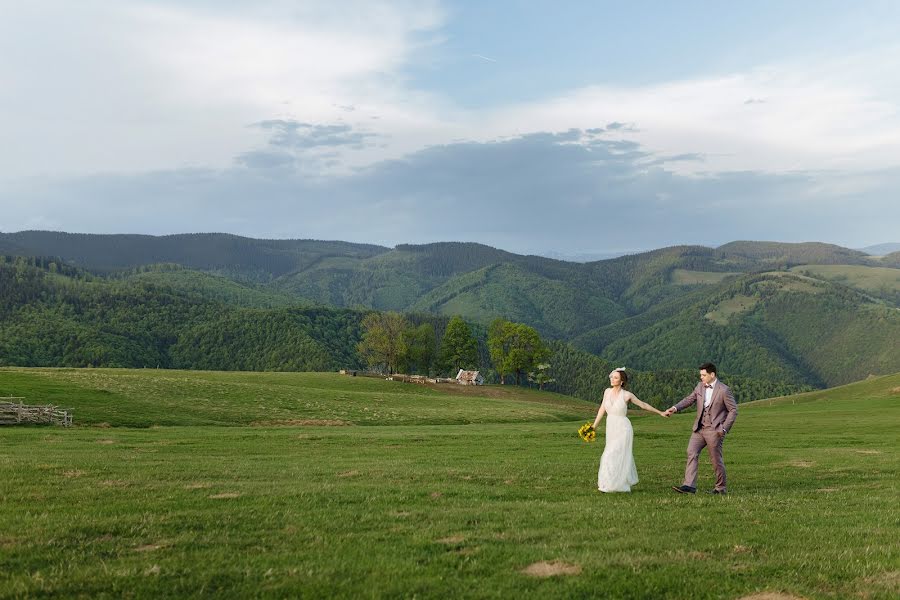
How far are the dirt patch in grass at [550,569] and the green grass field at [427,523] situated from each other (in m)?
0.04

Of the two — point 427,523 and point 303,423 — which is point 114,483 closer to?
point 427,523

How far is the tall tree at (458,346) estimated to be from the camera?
125 meters

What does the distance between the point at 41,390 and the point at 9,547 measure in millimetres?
51879

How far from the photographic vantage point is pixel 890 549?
38.4 feet

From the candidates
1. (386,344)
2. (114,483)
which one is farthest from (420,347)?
(114,483)

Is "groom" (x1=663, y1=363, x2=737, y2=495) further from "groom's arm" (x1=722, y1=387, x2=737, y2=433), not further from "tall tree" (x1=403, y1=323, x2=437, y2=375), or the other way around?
"tall tree" (x1=403, y1=323, x2=437, y2=375)

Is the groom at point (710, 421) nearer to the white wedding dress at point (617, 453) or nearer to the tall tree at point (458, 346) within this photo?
the white wedding dress at point (617, 453)

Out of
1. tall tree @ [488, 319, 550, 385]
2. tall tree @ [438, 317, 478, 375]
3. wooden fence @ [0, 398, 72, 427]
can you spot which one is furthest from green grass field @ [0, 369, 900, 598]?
tall tree @ [438, 317, 478, 375]

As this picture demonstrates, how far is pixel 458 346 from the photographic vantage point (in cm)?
12469

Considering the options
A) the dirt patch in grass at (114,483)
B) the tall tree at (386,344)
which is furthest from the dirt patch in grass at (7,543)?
the tall tree at (386,344)

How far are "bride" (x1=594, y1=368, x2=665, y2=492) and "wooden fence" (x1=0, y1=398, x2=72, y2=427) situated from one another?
3835 centimetres

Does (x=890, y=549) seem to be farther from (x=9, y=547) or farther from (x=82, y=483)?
(x=82, y=483)

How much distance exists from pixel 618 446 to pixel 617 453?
208mm

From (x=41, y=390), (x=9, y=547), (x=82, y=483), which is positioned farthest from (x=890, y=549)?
(x=41, y=390)
